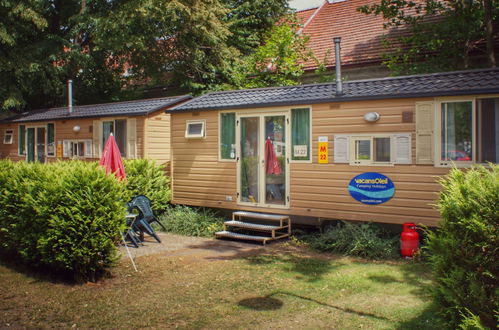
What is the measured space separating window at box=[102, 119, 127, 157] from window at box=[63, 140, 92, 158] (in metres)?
0.74

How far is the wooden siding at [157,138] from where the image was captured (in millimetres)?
12492

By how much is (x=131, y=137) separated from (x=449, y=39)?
28.3ft

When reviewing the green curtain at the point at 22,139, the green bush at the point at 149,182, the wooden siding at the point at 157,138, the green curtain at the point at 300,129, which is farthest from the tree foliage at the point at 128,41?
the green curtain at the point at 300,129

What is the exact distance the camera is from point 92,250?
6234 mm

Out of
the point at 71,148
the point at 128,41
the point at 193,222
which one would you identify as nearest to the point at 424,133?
the point at 193,222

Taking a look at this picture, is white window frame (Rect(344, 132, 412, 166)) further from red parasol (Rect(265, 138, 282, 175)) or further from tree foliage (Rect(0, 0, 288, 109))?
tree foliage (Rect(0, 0, 288, 109))

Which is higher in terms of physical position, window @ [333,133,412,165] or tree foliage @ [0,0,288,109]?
tree foliage @ [0,0,288,109]

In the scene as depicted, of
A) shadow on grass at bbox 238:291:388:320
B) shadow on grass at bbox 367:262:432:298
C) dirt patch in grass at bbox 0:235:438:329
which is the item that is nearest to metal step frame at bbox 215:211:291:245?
dirt patch in grass at bbox 0:235:438:329

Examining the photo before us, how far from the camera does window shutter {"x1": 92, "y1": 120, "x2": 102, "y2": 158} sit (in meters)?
13.5

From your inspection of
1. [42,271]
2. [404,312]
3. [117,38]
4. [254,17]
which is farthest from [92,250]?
[254,17]

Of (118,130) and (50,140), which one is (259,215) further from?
(50,140)

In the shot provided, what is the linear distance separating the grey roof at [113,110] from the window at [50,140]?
0.29 meters

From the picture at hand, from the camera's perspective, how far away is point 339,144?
28.8 ft

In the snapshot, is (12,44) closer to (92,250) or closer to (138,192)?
(138,192)
